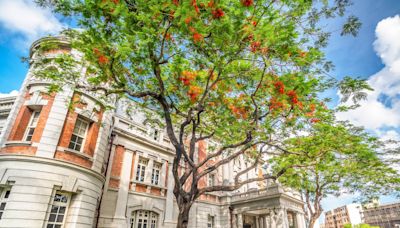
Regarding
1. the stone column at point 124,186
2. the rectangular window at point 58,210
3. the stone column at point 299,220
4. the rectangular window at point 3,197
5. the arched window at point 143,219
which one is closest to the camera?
the rectangular window at point 3,197

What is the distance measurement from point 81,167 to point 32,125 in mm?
3033

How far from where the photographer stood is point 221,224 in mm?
17734

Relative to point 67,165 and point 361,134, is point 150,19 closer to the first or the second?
point 67,165

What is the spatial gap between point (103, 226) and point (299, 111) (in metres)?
10.7

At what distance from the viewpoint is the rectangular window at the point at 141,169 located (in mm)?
13742

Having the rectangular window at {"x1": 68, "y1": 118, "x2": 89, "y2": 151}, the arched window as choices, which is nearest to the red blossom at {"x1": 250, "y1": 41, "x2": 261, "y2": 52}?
the rectangular window at {"x1": 68, "y1": 118, "x2": 89, "y2": 151}

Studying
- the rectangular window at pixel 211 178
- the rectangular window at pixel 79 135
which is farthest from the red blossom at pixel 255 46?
the rectangular window at pixel 211 178

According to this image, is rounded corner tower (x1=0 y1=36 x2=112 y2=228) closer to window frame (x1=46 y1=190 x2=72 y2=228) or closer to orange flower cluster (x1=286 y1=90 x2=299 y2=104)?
window frame (x1=46 y1=190 x2=72 y2=228)

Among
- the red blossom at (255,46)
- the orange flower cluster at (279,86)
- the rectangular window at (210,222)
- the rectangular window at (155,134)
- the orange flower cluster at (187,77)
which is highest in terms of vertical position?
the rectangular window at (155,134)

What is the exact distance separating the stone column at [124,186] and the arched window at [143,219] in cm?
101

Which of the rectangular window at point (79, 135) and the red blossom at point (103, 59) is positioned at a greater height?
the red blossom at point (103, 59)

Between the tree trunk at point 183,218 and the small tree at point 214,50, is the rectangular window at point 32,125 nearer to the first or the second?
the small tree at point 214,50

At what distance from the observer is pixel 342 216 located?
93.2 metres

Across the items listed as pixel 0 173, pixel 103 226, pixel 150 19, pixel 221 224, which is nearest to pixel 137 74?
pixel 150 19
